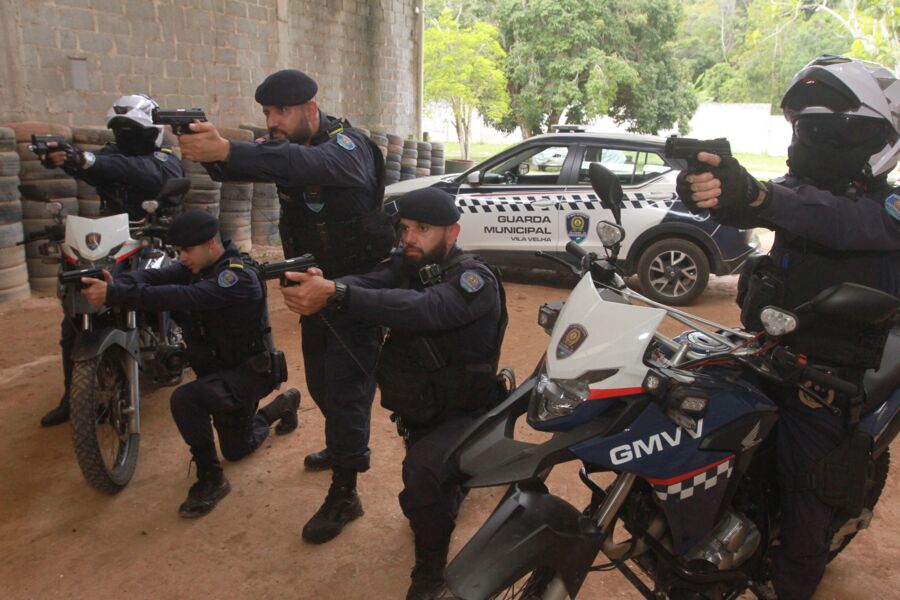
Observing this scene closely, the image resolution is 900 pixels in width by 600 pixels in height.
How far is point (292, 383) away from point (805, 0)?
3731 cm

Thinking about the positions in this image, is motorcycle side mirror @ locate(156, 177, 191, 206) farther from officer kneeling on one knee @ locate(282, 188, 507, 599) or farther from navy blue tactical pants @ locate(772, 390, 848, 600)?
navy blue tactical pants @ locate(772, 390, 848, 600)

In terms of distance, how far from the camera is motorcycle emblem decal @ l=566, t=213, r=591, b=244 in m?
6.92

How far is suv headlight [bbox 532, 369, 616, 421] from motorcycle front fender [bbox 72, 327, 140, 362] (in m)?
2.36

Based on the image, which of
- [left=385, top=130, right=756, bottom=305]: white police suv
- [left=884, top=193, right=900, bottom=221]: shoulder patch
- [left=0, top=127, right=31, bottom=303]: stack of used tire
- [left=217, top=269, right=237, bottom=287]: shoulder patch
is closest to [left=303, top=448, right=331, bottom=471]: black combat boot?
[left=217, top=269, right=237, bottom=287]: shoulder patch

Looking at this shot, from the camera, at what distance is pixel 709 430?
1.91 m

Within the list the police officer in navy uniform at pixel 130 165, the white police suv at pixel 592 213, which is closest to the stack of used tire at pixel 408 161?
the white police suv at pixel 592 213

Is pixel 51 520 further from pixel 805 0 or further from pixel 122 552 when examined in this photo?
pixel 805 0

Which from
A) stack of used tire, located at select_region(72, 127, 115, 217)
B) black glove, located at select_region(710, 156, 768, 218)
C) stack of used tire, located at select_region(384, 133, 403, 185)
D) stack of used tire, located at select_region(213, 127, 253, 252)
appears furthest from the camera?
stack of used tire, located at select_region(384, 133, 403, 185)

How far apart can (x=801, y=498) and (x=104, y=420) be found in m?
3.18

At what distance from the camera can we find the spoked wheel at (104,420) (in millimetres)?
3193

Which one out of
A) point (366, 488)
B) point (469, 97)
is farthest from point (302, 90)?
point (469, 97)

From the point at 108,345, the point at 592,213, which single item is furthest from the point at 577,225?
the point at 108,345

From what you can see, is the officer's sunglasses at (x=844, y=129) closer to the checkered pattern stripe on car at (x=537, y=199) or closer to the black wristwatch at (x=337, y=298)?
the black wristwatch at (x=337, y=298)

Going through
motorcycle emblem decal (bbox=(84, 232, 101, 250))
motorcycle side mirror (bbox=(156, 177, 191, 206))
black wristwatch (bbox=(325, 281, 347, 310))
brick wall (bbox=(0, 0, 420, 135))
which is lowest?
motorcycle emblem decal (bbox=(84, 232, 101, 250))
